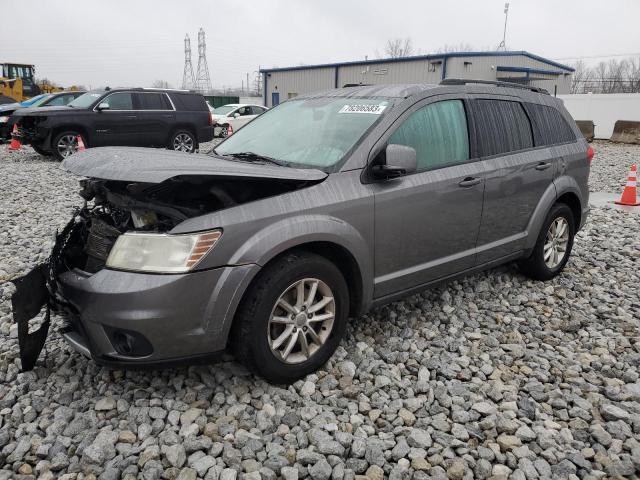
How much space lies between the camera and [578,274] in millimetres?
4949

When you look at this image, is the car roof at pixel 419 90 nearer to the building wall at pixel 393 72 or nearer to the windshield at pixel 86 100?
Answer: the windshield at pixel 86 100

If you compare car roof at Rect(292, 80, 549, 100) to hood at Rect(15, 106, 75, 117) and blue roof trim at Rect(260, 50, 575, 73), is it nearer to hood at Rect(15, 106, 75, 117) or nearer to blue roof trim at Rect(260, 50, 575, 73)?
hood at Rect(15, 106, 75, 117)

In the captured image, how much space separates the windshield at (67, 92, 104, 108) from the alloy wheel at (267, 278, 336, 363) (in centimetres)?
1107

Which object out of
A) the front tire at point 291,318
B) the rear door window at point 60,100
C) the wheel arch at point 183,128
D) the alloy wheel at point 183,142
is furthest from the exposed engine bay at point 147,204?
the rear door window at point 60,100

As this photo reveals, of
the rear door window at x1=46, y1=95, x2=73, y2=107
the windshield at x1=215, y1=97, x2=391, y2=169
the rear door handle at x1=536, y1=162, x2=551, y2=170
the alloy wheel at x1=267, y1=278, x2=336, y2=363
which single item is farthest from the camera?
the rear door window at x1=46, y1=95, x2=73, y2=107

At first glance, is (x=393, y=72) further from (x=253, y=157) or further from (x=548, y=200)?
(x=253, y=157)

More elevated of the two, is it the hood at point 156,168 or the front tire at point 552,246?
the hood at point 156,168

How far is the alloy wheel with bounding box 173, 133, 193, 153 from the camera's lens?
1334cm

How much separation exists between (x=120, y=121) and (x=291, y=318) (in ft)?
36.1

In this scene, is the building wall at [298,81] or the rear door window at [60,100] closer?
the rear door window at [60,100]

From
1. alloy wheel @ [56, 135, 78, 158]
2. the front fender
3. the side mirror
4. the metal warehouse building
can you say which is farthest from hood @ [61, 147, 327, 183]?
the metal warehouse building

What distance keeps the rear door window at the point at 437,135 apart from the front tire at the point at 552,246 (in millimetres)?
1295

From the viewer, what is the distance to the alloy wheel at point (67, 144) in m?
11.8

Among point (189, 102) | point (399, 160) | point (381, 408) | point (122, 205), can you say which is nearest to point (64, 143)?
point (189, 102)
